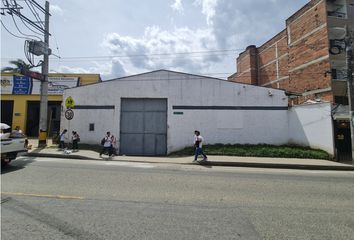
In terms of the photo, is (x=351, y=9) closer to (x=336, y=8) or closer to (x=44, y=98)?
(x=336, y=8)

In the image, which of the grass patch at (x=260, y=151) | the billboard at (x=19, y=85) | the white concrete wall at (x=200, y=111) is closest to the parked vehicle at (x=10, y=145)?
the white concrete wall at (x=200, y=111)

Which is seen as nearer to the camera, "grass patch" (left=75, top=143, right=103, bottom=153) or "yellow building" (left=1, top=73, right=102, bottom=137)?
"grass patch" (left=75, top=143, right=103, bottom=153)

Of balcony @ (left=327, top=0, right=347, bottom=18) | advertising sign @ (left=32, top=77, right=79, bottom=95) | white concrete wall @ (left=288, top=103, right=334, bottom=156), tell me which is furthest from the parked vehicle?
balcony @ (left=327, top=0, right=347, bottom=18)

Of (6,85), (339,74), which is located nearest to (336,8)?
(339,74)

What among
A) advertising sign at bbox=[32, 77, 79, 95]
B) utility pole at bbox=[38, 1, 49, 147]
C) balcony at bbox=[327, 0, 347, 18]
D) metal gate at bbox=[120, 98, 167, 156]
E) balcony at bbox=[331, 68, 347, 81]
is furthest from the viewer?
advertising sign at bbox=[32, 77, 79, 95]

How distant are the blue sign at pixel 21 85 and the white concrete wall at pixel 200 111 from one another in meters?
11.0

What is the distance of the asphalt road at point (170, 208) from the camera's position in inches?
165

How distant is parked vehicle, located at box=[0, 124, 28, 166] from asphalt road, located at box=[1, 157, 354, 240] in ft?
3.68

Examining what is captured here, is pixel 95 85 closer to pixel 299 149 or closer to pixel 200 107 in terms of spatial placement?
pixel 200 107

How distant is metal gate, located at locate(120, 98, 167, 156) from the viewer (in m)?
17.9

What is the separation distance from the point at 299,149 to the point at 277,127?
2366 millimetres

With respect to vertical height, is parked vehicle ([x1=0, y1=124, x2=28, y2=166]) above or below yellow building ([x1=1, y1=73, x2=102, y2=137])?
below

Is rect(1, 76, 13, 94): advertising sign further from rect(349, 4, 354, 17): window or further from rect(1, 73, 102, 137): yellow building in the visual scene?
rect(349, 4, 354, 17): window

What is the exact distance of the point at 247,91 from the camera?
58.9 ft
